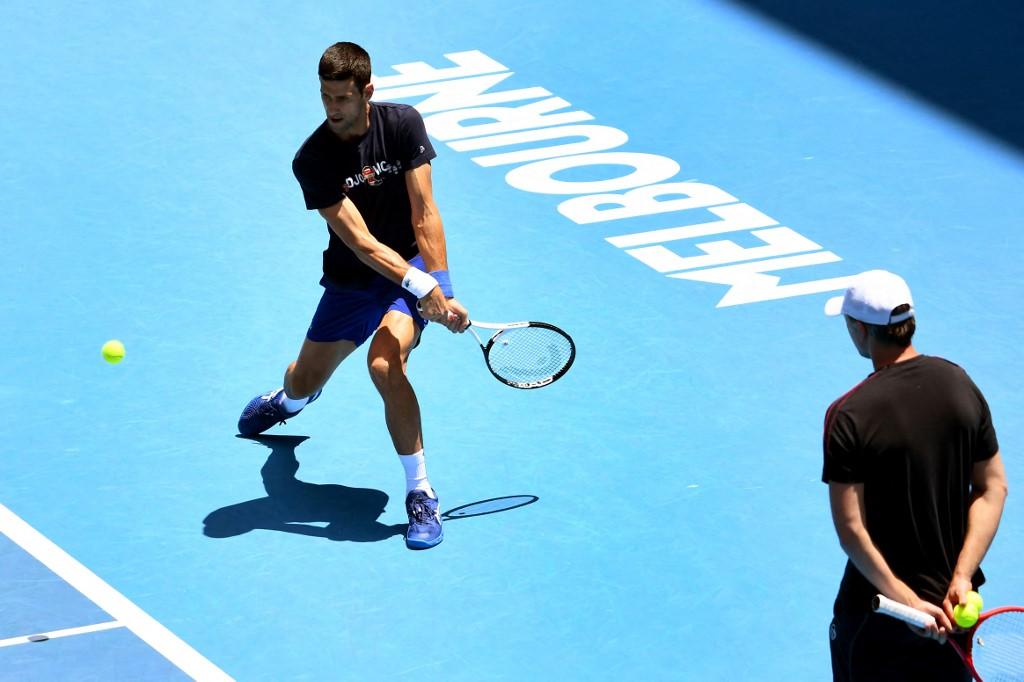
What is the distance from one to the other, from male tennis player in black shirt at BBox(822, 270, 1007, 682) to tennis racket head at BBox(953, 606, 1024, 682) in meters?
0.07

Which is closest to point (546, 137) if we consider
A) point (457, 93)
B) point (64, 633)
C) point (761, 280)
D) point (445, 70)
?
point (457, 93)

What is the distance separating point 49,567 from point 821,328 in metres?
4.43

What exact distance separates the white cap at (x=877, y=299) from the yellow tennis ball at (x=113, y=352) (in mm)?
4693

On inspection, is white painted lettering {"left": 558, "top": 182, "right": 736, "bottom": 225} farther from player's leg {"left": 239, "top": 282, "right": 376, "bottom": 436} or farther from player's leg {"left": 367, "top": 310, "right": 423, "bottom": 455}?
player's leg {"left": 367, "top": 310, "right": 423, "bottom": 455}

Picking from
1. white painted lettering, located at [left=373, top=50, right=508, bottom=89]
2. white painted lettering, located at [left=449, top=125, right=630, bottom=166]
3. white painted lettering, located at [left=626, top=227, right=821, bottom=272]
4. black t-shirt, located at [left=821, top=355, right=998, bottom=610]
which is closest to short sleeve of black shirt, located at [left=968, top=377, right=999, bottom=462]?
black t-shirt, located at [left=821, top=355, right=998, bottom=610]

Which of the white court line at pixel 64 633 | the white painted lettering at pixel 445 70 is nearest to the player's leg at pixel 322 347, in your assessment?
the white court line at pixel 64 633

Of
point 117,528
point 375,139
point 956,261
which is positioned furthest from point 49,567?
point 956,261

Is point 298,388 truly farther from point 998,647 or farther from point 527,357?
point 998,647

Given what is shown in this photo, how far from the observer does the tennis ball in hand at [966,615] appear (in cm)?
463

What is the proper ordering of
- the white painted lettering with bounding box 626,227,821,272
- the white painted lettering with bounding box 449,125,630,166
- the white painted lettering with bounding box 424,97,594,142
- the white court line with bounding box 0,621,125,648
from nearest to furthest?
1. the white court line with bounding box 0,621,125,648
2. the white painted lettering with bounding box 626,227,821,272
3. the white painted lettering with bounding box 449,125,630,166
4. the white painted lettering with bounding box 424,97,594,142

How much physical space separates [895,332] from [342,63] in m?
3.06

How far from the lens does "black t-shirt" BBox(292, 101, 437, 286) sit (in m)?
7.18

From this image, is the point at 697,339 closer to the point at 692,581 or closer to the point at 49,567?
the point at 692,581

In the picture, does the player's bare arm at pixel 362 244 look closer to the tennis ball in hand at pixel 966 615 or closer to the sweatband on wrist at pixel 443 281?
the sweatband on wrist at pixel 443 281
